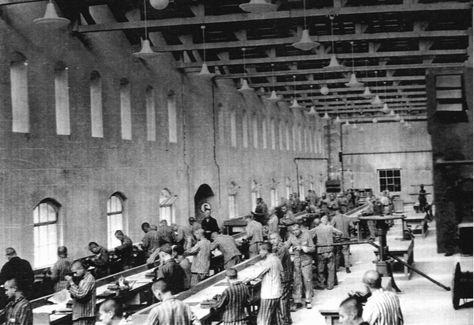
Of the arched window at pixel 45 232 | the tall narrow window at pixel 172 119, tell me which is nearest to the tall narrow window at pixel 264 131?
the tall narrow window at pixel 172 119

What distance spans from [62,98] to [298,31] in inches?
251

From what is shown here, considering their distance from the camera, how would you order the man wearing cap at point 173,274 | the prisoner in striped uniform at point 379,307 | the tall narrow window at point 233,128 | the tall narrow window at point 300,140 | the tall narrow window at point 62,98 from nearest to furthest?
the prisoner in striped uniform at point 379,307
the man wearing cap at point 173,274
the tall narrow window at point 62,98
the tall narrow window at point 233,128
the tall narrow window at point 300,140

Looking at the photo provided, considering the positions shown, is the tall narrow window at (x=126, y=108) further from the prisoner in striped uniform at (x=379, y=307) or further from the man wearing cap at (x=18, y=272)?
the prisoner in striped uniform at (x=379, y=307)

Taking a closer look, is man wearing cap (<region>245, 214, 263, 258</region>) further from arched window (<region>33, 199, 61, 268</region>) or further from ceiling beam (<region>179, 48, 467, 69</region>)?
ceiling beam (<region>179, 48, 467, 69</region>)

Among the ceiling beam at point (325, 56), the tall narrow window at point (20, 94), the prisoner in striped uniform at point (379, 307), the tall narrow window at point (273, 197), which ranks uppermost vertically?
the ceiling beam at point (325, 56)

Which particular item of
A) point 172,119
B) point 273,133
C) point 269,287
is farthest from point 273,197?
point 269,287

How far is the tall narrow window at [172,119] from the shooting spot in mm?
21609

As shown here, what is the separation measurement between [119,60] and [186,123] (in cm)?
476

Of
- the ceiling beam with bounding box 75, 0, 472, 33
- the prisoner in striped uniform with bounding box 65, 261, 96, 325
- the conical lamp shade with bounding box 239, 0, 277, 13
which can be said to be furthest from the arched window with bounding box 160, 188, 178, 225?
the prisoner in striped uniform with bounding box 65, 261, 96, 325

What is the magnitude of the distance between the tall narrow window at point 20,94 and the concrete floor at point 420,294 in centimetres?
691

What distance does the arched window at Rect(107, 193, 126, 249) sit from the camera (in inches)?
690

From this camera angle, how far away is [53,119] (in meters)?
14.8

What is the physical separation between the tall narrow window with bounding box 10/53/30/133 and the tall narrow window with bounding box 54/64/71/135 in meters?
1.38

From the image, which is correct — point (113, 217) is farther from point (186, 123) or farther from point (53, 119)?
point (186, 123)
